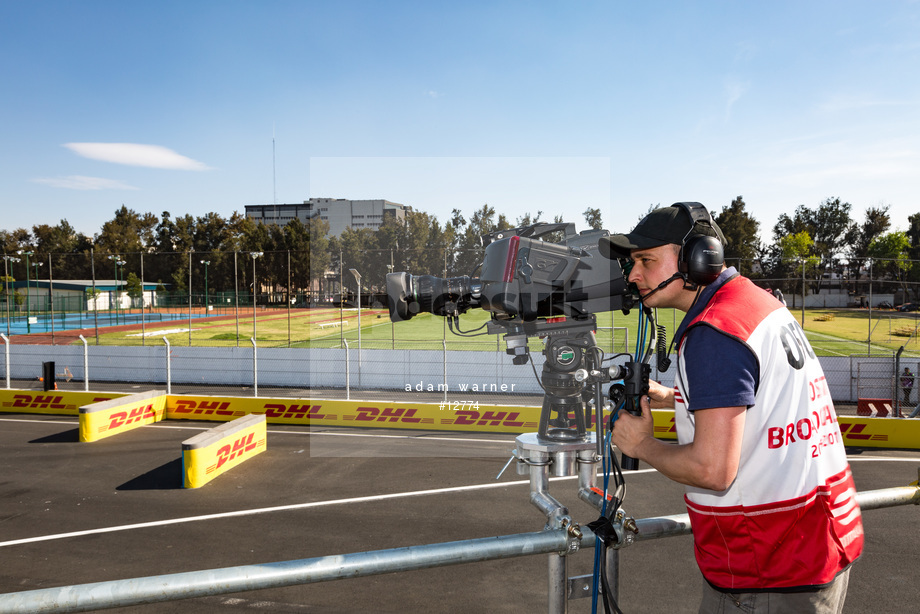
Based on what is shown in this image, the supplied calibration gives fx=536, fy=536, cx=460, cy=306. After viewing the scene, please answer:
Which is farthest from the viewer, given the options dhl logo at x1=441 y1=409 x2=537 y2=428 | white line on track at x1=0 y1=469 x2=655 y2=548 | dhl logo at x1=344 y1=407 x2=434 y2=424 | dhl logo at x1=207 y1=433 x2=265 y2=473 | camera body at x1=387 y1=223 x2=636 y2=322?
dhl logo at x1=344 y1=407 x2=434 y2=424

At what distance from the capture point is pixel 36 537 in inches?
256

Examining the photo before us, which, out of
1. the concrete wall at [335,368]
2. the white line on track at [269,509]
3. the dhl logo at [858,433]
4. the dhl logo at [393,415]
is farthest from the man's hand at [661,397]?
the concrete wall at [335,368]

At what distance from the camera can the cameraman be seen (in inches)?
59.1

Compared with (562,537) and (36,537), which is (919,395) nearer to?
(562,537)

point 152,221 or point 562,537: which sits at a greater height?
point 152,221

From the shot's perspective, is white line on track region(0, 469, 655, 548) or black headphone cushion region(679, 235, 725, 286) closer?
black headphone cushion region(679, 235, 725, 286)

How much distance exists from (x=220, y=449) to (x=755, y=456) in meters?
8.86

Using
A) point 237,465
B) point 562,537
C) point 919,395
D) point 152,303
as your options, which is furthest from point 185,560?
point 152,303

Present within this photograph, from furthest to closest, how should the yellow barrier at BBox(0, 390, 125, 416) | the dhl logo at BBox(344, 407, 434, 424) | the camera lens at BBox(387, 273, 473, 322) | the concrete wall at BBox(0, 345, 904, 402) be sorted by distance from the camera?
the concrete wall at BBox(0, 345, 904, 402) → the yellow barrier at BBox(0, 390, 125, 416) → the dhl logo at BBox(344, 407, 434, 424) → the camera lens at BBox(387, 273, 473, 322)

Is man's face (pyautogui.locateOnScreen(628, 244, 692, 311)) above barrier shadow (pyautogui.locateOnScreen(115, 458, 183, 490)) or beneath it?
above

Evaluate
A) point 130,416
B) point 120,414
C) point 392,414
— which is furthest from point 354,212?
point 130,416

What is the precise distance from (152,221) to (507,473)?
248 feet

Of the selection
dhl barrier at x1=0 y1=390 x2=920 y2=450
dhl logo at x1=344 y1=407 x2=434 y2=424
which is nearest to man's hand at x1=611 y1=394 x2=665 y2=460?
dhl barrier at x1=0 y1=390 x2=920 y2=450

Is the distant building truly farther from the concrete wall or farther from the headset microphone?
the concrete wall
